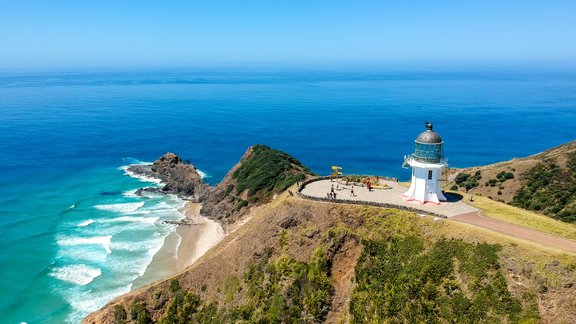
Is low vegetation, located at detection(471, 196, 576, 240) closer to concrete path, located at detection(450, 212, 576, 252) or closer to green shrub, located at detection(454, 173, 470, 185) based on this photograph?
concrete path, located at detection(450, 212, 576, 252)

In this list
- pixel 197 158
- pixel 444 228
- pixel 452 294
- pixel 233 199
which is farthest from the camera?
pixel 197 158

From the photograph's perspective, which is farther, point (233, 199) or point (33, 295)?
point (233, 199)

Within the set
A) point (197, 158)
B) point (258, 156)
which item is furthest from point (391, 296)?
point (197, 158)

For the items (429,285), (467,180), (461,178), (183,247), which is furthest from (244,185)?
(429,285)

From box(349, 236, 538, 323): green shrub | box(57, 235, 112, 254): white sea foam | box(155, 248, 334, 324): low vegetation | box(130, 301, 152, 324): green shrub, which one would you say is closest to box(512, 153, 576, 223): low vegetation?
box(349, 236, 538, 323): green shrub

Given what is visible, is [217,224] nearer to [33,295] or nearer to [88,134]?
[33,295]

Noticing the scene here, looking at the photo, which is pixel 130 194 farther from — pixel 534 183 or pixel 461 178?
pixel 534 183
